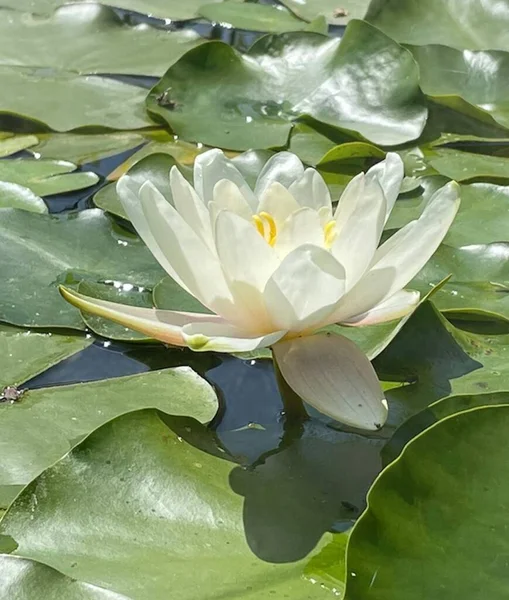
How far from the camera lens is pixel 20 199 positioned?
72.3 inches

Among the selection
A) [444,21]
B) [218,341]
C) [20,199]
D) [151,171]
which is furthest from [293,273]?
[444,21]

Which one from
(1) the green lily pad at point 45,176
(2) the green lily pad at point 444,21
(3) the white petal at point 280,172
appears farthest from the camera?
(2) the green lily pad at point 444,21

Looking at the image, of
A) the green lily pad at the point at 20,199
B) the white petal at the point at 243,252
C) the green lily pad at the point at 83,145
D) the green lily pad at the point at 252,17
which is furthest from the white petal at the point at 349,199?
the green lily pad at the point at 252,17

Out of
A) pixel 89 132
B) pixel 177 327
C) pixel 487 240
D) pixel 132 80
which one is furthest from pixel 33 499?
pixel 132 80

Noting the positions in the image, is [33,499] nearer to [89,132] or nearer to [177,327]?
[177,327]

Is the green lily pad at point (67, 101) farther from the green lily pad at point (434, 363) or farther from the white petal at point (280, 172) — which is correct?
the green lily pad at point (434, 363)

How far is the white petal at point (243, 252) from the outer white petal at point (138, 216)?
12 cm

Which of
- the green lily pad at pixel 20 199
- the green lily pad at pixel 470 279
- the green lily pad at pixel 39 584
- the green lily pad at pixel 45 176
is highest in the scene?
the green lily pad at pixel 39 584

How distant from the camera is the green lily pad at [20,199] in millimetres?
1818

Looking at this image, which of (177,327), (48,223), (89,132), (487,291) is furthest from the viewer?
(89,132)

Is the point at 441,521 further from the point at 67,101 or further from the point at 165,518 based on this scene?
the point at 67,101

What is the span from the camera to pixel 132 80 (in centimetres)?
250

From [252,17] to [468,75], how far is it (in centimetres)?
84

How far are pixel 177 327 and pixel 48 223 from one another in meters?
0.67
